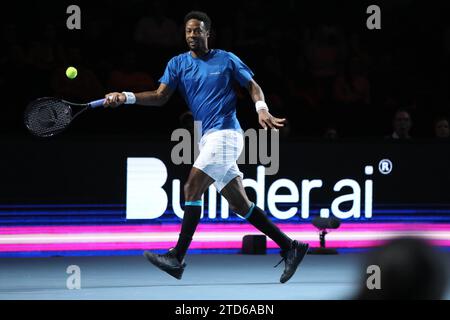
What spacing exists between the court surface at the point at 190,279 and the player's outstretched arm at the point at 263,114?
1.09 meters

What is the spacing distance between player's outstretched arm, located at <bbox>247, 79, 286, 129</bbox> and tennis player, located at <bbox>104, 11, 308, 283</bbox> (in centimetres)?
1

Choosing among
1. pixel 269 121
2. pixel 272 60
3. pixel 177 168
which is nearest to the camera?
pixel 269 121

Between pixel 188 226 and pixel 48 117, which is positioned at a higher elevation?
pixel 48 117

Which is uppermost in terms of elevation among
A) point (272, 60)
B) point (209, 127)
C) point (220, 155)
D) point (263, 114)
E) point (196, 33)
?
point (196, 33)

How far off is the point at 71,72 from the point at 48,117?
11.4ft

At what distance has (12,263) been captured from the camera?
8.92 meters

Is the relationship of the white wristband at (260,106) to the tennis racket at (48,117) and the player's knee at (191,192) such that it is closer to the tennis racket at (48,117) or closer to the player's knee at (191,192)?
the player's knee at (191,192)

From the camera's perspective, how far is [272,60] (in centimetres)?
1216

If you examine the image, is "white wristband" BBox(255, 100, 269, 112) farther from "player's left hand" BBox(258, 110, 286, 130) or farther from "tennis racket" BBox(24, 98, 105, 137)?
"tennis racket" BBox(24, 98, 105, 137)

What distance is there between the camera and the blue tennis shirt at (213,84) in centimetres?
731

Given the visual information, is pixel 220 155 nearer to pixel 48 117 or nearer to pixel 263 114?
pixel 263 114

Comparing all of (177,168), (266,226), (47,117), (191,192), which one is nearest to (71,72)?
(177,168)

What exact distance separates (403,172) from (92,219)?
3260mm

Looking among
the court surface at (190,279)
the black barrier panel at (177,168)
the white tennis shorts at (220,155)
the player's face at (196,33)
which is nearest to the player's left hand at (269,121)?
the white tennis shorts at (220,155)
